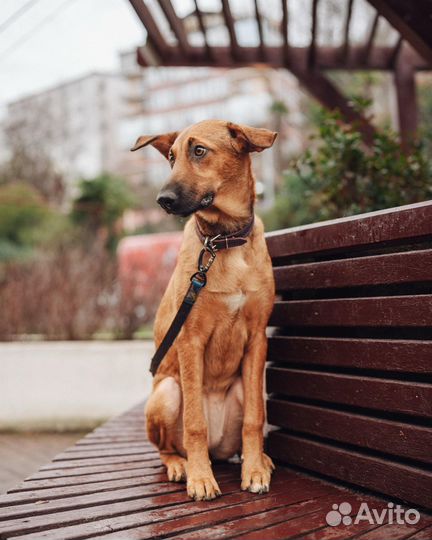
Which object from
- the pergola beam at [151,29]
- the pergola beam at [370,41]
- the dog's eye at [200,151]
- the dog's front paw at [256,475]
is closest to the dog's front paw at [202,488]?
the dog's front paw at [256,475]

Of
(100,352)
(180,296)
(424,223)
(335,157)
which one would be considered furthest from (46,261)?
(424,223)

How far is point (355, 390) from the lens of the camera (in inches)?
89.5

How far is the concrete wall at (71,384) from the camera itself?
5.89m

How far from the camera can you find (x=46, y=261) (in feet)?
27.3

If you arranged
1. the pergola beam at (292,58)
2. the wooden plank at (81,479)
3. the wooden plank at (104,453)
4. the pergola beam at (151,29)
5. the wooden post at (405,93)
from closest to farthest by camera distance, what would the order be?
1. the wooden plank at (81,479)
2. the wooden plank at (104,453)
3. the pergola beam at (151,29)
4. the pergola beam at (292,58)
5. the wooden post at (405,93)

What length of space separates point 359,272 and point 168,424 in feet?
3.43

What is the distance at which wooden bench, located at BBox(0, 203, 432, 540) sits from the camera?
1935mm

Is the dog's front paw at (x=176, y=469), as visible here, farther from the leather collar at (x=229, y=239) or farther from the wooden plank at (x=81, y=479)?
the leather collar at (x=229, y=239)

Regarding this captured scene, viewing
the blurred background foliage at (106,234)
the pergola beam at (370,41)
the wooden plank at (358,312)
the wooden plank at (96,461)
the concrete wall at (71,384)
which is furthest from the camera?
the concrete wall at (71,384)

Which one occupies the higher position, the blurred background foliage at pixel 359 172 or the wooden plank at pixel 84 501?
the blurred background foliage at pixel 359 172

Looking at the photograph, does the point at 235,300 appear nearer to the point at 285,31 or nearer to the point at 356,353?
the point at 356,353

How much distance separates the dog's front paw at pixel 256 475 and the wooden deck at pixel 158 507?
36 mm

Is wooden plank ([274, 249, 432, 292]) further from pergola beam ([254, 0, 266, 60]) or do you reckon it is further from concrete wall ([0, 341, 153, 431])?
concrete wall ([0, 341, 153, 431])

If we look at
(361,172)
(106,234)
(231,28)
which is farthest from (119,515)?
(106,234)
